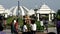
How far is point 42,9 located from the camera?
172ft

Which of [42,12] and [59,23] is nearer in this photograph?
[59,23]

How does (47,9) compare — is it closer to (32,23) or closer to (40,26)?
(40,26)

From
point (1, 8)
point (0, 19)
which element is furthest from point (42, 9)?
point (0, 19)

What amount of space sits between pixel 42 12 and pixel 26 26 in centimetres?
4150

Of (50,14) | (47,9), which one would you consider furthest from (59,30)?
(50,14)

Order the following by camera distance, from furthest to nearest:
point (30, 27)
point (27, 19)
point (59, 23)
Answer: point (30, 27) → point (27, 19) → point (59, 23)

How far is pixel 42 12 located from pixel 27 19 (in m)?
41.9

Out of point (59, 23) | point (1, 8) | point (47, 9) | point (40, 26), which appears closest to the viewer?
point (59, 23)

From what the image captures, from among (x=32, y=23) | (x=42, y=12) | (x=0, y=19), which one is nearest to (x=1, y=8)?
(x=42, y=12)

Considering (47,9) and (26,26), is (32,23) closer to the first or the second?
(26,26)

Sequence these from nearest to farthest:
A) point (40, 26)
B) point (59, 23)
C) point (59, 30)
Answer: point (59, 30) < point (59, 23) < point (40, 26)

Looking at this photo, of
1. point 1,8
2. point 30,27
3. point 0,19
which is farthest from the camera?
point 1,8

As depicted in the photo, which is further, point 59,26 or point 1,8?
point 1,8

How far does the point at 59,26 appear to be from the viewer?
425 inches
